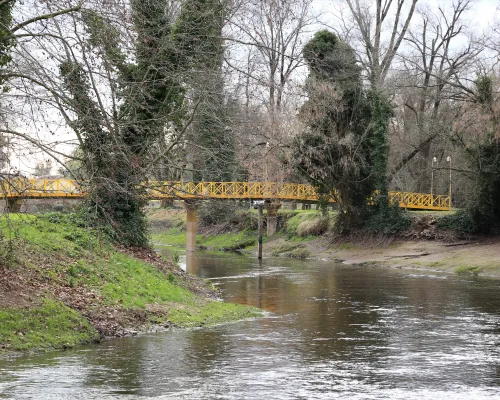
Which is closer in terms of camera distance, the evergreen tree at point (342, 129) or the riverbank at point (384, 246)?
the riverbank at point (384, 246)

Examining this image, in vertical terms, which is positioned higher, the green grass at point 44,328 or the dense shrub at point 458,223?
the dense shrub at point 458,223

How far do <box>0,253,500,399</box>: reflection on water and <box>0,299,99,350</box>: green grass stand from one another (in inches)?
20.9

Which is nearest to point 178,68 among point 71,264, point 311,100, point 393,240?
point 71,264

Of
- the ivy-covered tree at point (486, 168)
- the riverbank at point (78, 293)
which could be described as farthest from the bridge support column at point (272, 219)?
the riverbank at point (78, 293)

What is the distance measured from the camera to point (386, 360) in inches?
561

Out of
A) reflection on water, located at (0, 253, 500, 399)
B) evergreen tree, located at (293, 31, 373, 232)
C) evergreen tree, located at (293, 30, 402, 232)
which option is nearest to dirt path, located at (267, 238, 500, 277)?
evergreen tree, located at (293, 30, 402, 232)

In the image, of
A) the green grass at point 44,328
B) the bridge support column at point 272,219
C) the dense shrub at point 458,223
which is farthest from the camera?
the bridge support column at point 272,219

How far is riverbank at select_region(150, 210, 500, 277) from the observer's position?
38.7 m

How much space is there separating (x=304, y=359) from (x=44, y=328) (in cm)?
555

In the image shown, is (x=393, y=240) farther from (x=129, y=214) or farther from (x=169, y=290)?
(x=169, y=290)

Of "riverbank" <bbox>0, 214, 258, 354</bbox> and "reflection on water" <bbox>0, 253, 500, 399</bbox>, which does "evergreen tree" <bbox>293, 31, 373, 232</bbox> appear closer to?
"reflection on water" <bbox>0, 253, 500, 399</bbox>

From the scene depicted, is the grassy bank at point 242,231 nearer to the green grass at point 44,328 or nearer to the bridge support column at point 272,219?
the bridge support column at point 272,219

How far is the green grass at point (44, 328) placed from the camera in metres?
14.0

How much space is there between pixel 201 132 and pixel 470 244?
2235 cm
